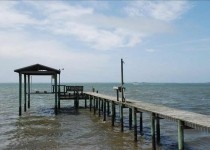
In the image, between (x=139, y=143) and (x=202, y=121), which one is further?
(x=139, y=143)

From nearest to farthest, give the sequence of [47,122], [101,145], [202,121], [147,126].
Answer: [202,121], [101,145], [147,126], [47,122]

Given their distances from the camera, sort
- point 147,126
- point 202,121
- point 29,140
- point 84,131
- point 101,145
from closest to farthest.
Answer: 1. point 202,121
2. point 101,145
3. point 29,140
4. point 84,131
5. point 147,126

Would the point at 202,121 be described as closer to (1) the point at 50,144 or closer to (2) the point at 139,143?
(2) the point at 139,143

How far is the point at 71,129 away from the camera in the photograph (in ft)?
75.4

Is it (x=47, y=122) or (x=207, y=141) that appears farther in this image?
(x=47, y=122)

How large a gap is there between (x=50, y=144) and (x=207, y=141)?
8473mm

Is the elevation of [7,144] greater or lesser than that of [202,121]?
lesser

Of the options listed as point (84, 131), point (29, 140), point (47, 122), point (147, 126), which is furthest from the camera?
point (47, 122)

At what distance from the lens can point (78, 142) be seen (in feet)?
60.8

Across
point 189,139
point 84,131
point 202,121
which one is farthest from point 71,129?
point 202,121

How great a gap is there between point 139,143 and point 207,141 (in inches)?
154

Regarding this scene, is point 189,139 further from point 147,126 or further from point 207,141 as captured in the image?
point 147,126

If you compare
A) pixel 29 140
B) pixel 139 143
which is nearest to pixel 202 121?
pixel 139 143

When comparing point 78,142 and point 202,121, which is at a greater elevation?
point 202,121
